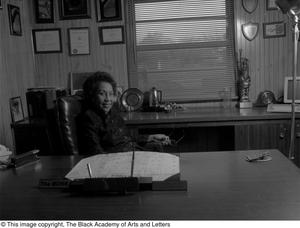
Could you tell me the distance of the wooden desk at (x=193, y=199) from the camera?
39.1 inches

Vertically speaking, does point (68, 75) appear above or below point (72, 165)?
above

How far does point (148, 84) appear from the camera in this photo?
350 centimetres

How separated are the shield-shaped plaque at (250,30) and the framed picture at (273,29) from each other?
0.26 ft

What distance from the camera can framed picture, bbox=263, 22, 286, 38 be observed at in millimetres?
3273

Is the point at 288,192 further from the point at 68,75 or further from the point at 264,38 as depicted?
the point at 68,75

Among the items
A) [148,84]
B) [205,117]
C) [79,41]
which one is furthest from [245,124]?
[79,41]

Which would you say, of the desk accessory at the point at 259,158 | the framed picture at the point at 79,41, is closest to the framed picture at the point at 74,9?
the framed picture at the point at 79,41

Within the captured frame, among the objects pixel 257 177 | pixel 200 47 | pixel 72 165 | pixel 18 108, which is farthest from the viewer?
pixel 200 47

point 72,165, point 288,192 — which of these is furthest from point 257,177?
point 72,165

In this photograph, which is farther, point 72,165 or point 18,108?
point 18,108

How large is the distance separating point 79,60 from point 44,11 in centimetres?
55

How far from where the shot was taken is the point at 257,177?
1.29 metres

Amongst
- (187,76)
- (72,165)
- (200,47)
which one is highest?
(200,47)

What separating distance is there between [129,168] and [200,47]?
2.28 metres
